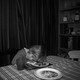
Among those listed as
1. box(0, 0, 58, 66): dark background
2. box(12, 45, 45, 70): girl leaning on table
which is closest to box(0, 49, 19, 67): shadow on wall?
box(0, 0, 58, 66): dark background

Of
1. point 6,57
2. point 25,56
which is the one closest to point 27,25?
point 6,57

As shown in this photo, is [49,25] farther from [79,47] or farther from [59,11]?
A: [79,47]

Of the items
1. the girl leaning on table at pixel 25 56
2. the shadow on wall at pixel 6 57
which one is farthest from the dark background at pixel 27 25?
the girl leaning on table at pixel 25 56

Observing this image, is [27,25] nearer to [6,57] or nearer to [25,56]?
[6,57]

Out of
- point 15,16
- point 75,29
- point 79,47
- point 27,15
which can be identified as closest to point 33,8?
point 27,15

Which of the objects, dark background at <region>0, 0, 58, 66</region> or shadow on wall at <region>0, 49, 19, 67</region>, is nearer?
shadow on wall at <region>0, 49, 19, 67</region>

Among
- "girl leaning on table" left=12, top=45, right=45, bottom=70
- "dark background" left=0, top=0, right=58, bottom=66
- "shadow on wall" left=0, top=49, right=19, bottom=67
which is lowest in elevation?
"shadow on wall" left=0, top=49, right=19, bottom=67

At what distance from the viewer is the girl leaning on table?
1.34m

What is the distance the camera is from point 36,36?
320cm

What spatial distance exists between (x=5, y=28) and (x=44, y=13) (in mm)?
1242

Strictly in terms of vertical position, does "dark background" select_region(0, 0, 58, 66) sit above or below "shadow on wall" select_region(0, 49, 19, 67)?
above

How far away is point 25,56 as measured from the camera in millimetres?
1545

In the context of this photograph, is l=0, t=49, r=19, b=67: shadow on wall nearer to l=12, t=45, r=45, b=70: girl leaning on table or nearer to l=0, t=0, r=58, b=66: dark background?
l=0, t=0, r=58, b=66: dark background

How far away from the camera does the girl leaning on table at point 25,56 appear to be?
1.34 m
